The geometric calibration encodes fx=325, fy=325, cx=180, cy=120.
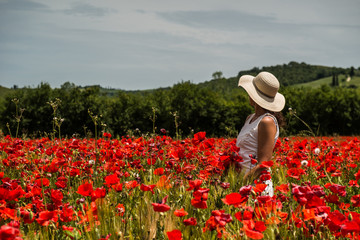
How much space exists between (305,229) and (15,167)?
3.55 m

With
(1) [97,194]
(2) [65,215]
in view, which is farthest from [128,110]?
(1) [97,194]

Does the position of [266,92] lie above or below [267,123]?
above

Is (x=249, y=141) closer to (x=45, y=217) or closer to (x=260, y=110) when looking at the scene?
(x=260, y=110)

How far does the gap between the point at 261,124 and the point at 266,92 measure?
49 cm

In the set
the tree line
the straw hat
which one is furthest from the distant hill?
the straw hat

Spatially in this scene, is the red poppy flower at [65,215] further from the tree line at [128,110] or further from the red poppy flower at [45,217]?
the tree line at [128,110]

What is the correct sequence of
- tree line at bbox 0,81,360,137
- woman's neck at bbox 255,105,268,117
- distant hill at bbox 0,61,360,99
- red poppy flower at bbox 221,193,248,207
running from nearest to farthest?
red poppy flower at bbox 221,193,248,207 < woman's neck at bbox 255,105,268,117 < tree line at bbox 0,81,360,137 < distant hill at bbox 0,61,360,99

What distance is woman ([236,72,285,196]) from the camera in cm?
343

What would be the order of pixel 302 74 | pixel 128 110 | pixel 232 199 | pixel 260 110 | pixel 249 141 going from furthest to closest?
1. pixel 302 74
2. pixel 128 110
3. pixel 260 110
4. pixel 249 141
5. pixel 232 199

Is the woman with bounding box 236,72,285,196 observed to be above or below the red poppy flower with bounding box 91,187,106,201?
above

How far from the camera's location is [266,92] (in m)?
3.77

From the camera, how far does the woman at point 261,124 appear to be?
11.2 ft

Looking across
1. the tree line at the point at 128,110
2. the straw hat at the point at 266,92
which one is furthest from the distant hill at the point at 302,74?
the straw hat at the point at 266,92

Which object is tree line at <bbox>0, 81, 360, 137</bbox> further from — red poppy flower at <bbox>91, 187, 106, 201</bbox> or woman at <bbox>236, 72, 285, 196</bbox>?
red poppy flower at <bbox>91, 187, 106, 201</bbox>
